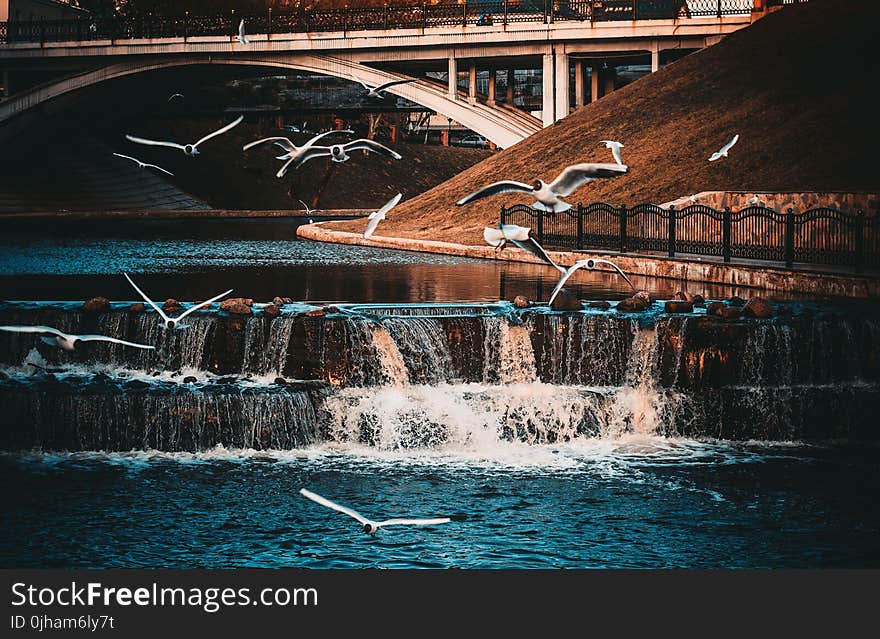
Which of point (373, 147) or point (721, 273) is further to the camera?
point (721, 273)

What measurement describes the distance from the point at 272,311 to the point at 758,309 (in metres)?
8.36

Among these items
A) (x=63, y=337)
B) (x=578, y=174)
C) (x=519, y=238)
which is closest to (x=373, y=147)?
(x=519, y=238)

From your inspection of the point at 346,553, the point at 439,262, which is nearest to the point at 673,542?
the point at 346,553

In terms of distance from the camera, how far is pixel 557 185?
56.1 ft

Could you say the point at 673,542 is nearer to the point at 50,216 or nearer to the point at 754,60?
the point at 754,60

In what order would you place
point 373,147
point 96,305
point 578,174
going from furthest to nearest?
point 96,305, point 373,147, point 578,174

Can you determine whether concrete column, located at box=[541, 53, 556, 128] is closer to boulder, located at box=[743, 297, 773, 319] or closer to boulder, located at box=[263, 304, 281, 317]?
boulder, located at box=[743, 297, 773, 319]

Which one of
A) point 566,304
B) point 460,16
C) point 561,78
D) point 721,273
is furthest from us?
point 460,16

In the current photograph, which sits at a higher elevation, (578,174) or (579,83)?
(579,83)

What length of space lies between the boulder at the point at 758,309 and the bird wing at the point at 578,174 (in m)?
7.49

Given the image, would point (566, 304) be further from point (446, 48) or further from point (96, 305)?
point (446, 48)

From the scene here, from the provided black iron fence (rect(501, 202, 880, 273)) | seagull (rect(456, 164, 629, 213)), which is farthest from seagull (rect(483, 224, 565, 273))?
black iron fence (rect(501, 202, 880, 273))

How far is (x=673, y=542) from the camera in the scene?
16031 millimetres

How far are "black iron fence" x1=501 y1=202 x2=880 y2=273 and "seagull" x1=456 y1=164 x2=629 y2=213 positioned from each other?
12.4 m
